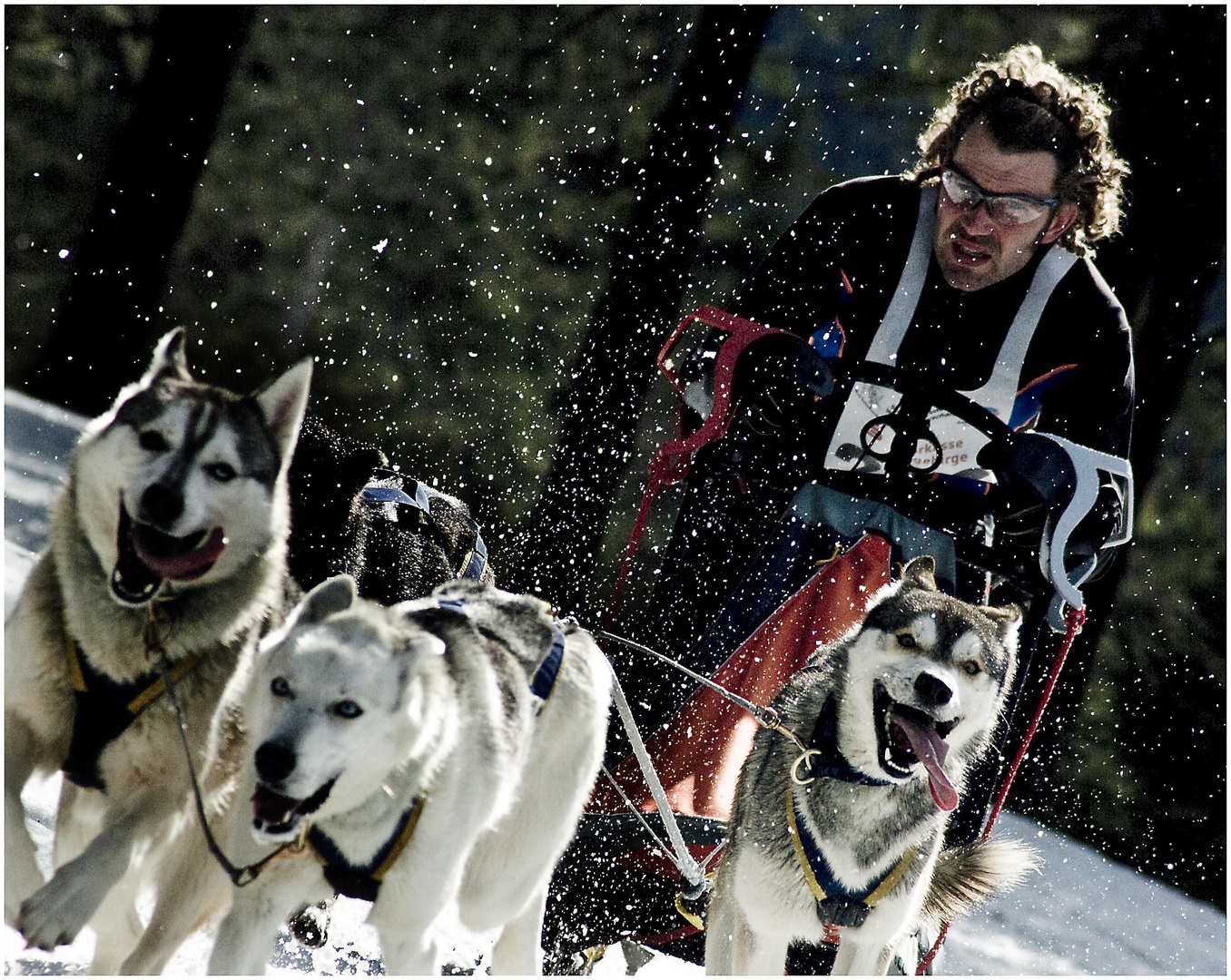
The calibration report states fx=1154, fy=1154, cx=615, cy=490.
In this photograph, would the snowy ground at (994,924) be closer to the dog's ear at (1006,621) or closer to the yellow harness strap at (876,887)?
the yellow harness strap at (876,887)

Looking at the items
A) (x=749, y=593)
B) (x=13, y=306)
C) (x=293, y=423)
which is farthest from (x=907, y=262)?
(x=13, y=306)

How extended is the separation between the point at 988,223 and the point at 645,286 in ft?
12.6

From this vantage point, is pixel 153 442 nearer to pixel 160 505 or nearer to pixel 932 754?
pixel 160 505

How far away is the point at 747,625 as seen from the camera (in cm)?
323

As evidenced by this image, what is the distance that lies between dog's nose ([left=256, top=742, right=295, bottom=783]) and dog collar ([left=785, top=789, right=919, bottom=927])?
151cm

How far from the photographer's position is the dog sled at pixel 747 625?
3.01m

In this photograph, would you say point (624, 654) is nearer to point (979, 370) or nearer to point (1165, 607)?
point (979, 370)

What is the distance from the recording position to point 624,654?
147 inches

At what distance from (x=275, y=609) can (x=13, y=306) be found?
17170 mm

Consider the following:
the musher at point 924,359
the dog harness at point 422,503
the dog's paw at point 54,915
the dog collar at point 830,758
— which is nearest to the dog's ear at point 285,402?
the dog's paw at point 54,915

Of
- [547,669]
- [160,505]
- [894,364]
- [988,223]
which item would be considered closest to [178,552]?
[160,505]

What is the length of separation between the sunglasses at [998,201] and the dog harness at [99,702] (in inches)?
94.0

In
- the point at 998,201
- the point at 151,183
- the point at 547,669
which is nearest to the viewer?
the point at 547,669

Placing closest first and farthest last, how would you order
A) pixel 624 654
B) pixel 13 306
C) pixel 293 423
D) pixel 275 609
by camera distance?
pixel 293 423
pixel 275 609
pixel 624 654
pixel 13 306
